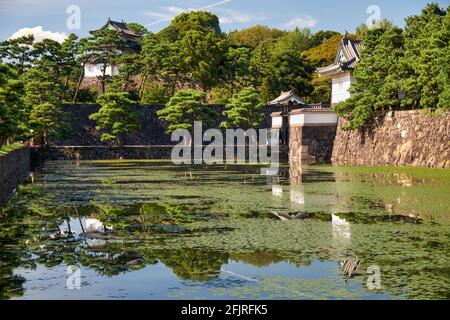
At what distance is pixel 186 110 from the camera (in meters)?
46.6

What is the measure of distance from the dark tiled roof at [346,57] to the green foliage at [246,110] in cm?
721

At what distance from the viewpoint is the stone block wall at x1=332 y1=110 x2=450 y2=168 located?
92.6ft

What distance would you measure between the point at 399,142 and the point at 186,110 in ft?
60.6

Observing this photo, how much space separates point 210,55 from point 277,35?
104 feet

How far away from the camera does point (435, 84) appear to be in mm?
29031

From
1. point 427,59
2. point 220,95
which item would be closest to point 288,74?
point 220,95

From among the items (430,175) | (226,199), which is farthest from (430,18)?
(226,199)

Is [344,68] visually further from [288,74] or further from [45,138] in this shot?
[45,138]

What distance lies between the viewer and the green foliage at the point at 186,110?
151ft

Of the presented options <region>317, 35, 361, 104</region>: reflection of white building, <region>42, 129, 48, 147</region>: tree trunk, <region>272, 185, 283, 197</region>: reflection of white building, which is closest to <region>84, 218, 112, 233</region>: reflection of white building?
<region>272, 185, 283, 197</region>: reflection of white building

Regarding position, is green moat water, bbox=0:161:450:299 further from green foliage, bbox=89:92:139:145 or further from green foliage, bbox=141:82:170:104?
green foliage, bbox=141:82:170:104

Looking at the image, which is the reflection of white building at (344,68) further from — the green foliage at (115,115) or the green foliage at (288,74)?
the green foliage at (115,115)

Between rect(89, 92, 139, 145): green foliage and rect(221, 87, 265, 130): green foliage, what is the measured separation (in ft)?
21.6
